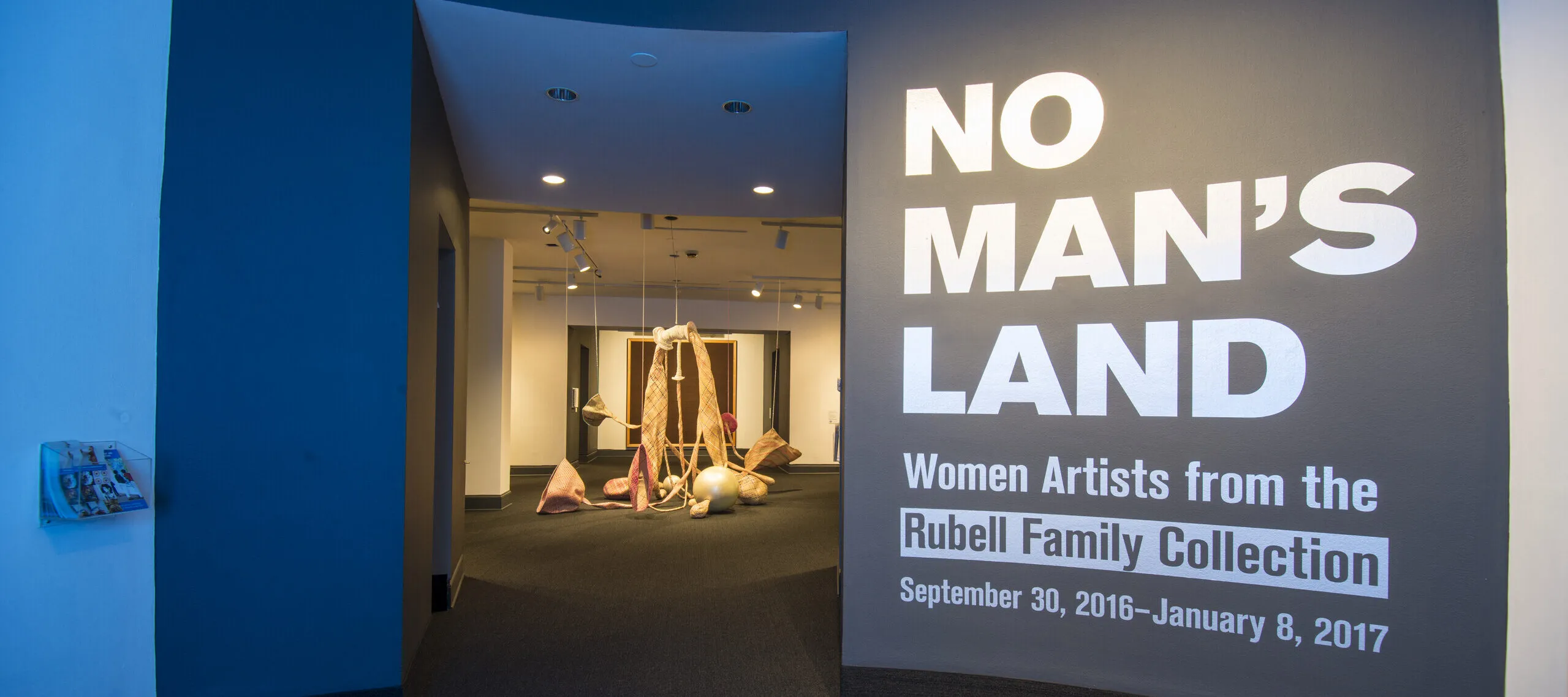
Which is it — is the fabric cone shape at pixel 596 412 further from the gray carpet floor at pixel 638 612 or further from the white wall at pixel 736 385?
the white wall at pixel 736 385

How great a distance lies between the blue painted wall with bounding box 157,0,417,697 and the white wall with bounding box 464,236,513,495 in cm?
454

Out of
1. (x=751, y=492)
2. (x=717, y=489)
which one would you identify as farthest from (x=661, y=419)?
(x=751, y=492)

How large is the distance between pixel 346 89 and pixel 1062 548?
2.80 metres

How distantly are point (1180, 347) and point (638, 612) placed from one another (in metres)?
2.72

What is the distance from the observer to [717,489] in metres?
6.64

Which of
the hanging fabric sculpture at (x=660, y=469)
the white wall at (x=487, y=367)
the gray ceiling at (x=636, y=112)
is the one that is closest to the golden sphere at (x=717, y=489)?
→ the hanging fabric sculpture at (x=660, y=469)

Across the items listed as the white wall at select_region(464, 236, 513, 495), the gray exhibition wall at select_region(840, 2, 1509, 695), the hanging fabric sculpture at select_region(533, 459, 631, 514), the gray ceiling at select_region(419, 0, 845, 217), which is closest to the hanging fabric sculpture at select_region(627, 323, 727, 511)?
the hanging fabric sculpture at select_region(533, 459, 631, 514)

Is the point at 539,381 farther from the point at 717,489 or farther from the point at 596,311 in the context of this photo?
the point at 717,489

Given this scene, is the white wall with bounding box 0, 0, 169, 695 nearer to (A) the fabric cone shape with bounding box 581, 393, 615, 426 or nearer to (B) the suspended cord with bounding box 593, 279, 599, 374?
(A) the fabric cone shape with bounding box 581, 393, 615, 426

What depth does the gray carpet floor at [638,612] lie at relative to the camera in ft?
9.62

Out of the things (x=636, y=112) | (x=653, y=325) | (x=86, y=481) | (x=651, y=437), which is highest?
(x=636, y=112)

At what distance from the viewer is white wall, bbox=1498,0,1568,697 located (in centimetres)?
210

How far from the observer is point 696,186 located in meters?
4.55

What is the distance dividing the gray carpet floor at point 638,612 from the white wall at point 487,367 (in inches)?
30.3
